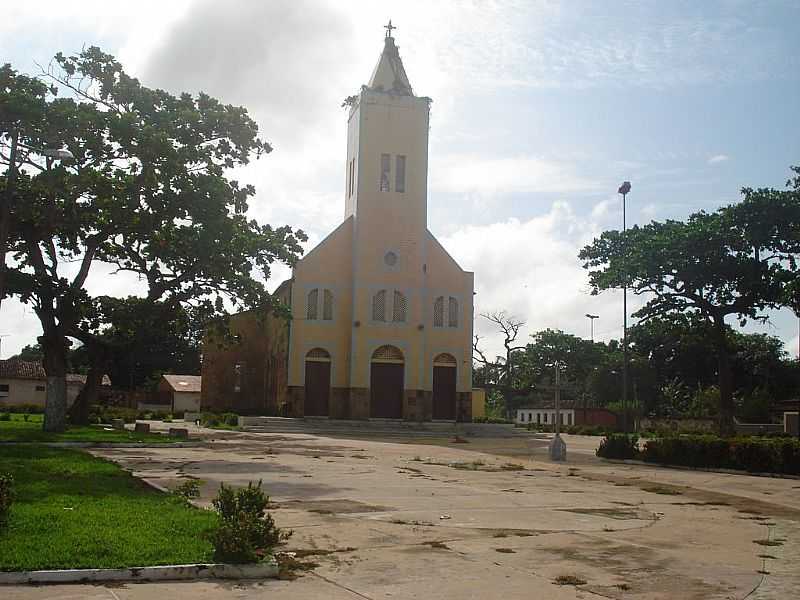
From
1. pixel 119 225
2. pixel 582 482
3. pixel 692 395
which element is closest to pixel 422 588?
pixel 582 482

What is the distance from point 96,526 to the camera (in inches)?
396

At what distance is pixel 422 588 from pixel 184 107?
24.9 m

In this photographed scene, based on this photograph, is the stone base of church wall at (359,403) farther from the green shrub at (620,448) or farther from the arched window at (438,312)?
the green shrub at (620,448)

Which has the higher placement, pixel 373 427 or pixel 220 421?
pixel 220 421

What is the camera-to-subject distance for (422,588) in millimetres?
8547

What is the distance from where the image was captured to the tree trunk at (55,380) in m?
29.4

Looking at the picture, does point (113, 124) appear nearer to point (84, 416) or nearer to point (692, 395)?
point (84, 416)

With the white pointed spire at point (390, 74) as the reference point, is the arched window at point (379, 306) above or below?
below

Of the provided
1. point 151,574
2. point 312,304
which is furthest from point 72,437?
point 312,304

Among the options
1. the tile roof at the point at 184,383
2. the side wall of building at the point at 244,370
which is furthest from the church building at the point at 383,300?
the tile roof at the point at 184,383

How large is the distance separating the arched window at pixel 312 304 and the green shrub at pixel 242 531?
1572 inches

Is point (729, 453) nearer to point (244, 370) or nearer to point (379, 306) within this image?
point (379, 306)

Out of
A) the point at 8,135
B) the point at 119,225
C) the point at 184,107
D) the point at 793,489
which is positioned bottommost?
the point at 793,489

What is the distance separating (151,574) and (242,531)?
1012 mm
